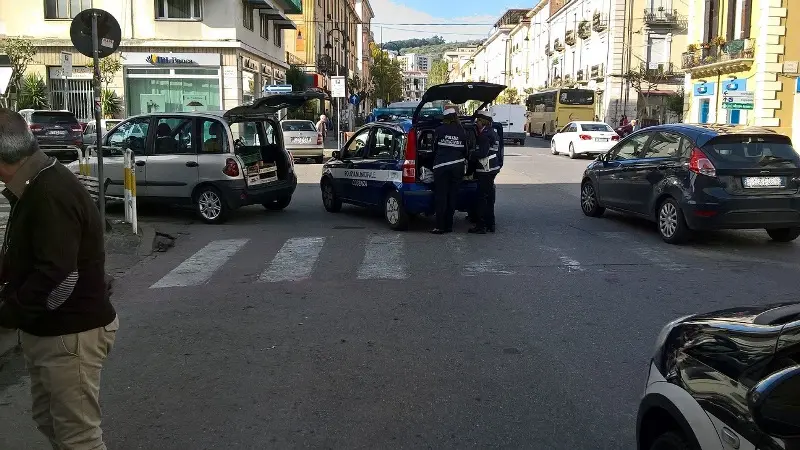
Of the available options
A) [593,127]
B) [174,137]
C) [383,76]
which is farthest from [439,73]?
[174,137]

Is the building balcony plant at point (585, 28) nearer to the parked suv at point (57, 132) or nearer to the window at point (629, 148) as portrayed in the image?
the parked suv at point (57, 132)

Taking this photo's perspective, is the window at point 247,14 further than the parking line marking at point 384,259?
Yes

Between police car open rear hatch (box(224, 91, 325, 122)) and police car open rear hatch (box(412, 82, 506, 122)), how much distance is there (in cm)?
207

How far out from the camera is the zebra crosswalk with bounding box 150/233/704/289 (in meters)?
8.27

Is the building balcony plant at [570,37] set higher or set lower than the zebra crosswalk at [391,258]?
higher

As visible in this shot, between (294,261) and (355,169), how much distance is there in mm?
3371

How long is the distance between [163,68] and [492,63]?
9656cm

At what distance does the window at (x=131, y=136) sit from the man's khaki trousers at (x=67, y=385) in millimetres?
Answer: 9400

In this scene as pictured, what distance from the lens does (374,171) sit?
11469mm

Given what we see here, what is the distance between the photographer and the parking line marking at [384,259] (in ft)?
26.8

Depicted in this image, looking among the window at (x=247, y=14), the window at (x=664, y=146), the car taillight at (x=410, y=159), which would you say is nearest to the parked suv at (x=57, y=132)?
the window at (x=247, y=14)

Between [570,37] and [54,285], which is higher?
[570,37]

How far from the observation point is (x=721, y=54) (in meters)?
33.8

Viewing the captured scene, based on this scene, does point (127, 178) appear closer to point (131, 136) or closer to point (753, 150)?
point (131, 136)
